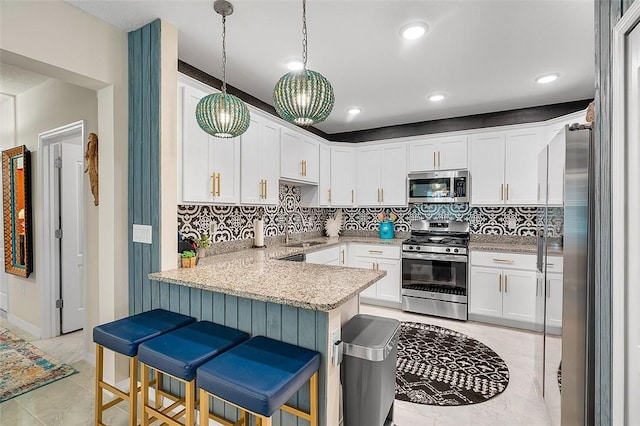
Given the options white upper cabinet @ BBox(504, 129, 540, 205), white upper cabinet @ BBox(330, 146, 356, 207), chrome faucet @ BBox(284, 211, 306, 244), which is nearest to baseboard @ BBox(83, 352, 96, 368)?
chrome faucet @ BBox(284, 211, 306, 244)

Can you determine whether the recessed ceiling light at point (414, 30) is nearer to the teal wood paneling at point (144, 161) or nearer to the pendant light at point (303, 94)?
the pendant light at point (303, 94)

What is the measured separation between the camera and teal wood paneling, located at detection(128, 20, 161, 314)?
2117 millimetres

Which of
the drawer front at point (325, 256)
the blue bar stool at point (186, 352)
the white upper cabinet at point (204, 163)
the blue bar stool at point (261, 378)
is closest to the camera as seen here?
the blue bar stool at point (261, 378)

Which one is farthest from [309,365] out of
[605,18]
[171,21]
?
[171,21]

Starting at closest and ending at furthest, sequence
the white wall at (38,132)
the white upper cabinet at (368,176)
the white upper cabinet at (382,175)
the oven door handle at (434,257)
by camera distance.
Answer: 1. the white wall at (38,132)
2. the oven door handle at (434,257)
3. the white upper cabinet at (382,175)
4. the white upper cabinet at (368,176)

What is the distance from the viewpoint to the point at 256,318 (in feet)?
5.68

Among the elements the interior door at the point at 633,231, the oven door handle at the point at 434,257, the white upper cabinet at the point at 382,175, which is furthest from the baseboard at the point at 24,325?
the interior door at the point at 633,231

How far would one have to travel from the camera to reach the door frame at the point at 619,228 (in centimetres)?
114

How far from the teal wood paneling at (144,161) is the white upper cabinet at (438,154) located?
10.8 ft

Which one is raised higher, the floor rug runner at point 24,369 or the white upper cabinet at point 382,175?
the white upper cabinet at point 382,175

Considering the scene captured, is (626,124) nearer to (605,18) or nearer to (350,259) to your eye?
(605,18)

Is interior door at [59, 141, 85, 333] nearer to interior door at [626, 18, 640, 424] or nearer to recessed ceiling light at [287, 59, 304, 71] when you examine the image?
recessed ceiling light at [287, 59, 304, 71]

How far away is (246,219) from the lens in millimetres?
3594

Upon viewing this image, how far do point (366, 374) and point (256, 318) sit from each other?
67 centimetres
